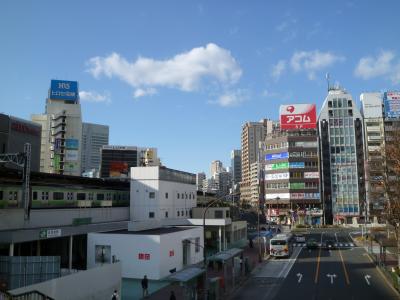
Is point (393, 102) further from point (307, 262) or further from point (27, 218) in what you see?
point (27, 218)

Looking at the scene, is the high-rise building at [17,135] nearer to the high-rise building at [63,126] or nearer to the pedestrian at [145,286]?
the high-rise building at [63,126]

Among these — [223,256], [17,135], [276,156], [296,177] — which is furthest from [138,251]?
[276,156]

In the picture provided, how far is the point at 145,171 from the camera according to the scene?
56.9 metres

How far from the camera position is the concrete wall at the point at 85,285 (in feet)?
73.0

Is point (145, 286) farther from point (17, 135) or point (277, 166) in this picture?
point (277, 166)

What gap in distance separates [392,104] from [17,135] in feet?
348

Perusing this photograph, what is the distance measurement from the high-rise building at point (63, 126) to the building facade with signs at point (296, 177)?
5925 cm

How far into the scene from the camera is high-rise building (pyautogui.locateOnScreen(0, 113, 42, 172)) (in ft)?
A: 256

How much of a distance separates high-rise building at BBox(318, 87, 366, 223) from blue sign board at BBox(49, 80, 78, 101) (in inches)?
2968

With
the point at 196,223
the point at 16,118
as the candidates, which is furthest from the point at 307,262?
the point at 16,118

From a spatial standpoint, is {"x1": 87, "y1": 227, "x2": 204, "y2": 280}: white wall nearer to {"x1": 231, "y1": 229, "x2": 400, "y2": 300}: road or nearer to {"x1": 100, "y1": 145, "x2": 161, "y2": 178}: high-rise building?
{"x1": 231, "y1": 229, "x2": 400, "y2": 300}: road

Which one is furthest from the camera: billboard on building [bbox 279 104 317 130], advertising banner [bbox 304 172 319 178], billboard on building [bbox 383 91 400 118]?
billboard on building [bbox 383 91 400 118]

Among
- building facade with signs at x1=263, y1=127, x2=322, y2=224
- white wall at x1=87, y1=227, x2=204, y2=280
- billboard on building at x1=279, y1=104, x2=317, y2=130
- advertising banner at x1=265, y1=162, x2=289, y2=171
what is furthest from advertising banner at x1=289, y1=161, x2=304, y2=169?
white wall at x1=87, y1=227, x2=204, y2=280

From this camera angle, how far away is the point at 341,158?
416 ft
